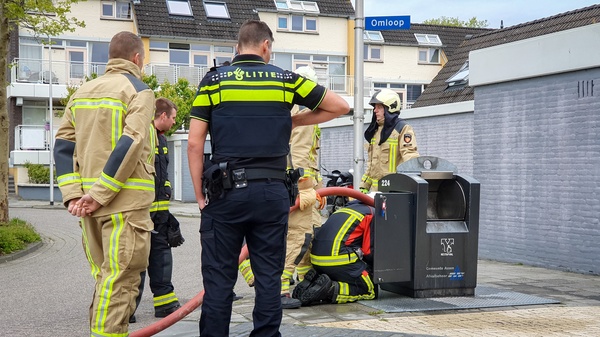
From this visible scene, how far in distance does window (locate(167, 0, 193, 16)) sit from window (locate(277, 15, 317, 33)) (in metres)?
5.11

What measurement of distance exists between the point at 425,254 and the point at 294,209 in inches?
52.7

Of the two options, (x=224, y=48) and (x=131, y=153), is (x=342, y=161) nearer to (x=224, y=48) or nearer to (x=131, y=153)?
(x=131, y=153)

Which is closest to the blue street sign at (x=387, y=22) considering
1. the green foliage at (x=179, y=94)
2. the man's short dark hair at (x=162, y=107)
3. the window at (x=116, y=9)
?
the man's short dark hair at (x=162, y=107)

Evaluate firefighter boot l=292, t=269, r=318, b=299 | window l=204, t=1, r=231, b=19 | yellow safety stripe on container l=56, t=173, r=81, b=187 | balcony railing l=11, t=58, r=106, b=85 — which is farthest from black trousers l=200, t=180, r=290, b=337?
window l=204, t=1, r=231, b=19

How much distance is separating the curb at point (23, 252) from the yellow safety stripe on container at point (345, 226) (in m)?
6.70

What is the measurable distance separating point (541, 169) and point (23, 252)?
8.25 metres

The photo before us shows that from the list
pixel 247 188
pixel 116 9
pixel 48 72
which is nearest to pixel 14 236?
pixel 247 188

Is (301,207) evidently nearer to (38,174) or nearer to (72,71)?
(38,174)

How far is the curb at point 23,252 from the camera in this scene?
40.4 ft

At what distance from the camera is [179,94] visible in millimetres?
35969

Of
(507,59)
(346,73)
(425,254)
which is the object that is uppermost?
(346,73)

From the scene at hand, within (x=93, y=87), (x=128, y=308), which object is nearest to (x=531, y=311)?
(x=128, y=308)

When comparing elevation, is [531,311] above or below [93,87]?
below

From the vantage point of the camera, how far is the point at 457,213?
26.3ft
